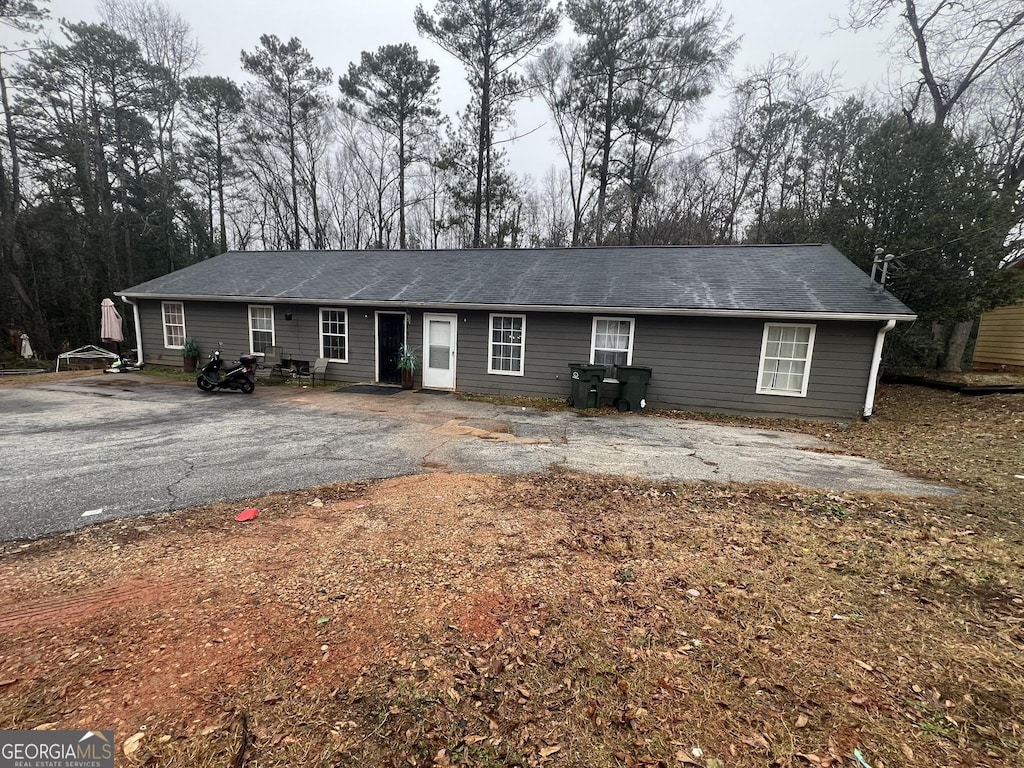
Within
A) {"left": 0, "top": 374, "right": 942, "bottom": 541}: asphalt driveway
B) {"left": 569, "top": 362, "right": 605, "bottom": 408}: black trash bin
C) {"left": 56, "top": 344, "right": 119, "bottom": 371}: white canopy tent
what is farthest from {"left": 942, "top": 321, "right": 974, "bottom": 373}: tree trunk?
{"left": 56, "top": 344, "right": 119, "bottom": 371}: white canopy tent

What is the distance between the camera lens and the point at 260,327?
A: 12289 millimetres

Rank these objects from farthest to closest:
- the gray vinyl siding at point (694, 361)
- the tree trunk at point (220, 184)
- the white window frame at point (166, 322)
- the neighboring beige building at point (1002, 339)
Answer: the tree trunk at point (220, 184) < the neighboring beige building at point (1002, 339) < the white window frame at point (166, 322) < the gray vinyl siding at point (694, 361)

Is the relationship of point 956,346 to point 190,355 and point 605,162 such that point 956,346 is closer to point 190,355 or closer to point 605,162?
point 605,162

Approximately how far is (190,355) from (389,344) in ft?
20.5

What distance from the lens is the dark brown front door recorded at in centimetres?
1136

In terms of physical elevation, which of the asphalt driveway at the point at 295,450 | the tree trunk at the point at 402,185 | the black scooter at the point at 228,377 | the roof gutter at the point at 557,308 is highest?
the tree trunk at the point at 402,185

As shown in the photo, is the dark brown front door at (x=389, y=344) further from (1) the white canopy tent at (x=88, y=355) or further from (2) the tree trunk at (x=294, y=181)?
(2) the tree trunk at (x=294, y=181)

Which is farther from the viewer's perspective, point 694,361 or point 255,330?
point 255,330

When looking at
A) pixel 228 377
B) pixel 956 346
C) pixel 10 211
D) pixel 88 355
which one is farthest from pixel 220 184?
pixel 956 346

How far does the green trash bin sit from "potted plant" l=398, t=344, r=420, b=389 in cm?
514

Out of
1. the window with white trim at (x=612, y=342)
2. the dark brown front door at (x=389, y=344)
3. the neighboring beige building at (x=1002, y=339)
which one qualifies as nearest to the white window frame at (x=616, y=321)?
the window with white trim at (x=612, y=342)

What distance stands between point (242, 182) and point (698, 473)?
26348mm

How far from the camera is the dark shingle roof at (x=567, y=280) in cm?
906

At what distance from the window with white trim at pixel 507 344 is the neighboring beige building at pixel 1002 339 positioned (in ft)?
47.1
